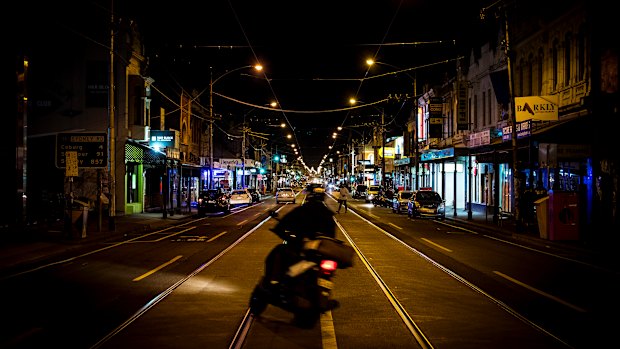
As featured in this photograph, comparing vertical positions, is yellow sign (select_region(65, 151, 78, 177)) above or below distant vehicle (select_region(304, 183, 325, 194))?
above

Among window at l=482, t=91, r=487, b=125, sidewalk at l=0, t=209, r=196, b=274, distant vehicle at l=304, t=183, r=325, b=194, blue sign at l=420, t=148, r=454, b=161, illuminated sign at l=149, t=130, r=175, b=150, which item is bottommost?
sidewalk at l=0, t=209, r=196, b=274

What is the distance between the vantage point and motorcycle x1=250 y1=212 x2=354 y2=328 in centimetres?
833

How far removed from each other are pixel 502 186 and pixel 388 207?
14.5 metres

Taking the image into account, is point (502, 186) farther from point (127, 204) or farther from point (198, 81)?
point (198, 81)

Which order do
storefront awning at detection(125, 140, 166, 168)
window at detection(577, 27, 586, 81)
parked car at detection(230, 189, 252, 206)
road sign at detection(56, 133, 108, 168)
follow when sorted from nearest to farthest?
road sign at detection(56, 133, 108, 168) → window at detection(577, 27, 586, 81) → storefront awning at detection(125, 140, 166, 168) → parked car at detection(230, 189, 252, 206)

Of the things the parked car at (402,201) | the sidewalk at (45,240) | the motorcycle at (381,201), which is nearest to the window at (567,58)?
the parked car at (402,201)

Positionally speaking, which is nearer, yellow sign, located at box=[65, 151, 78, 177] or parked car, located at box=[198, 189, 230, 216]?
yellow sign, located at box=[65, 151, 78, 177]

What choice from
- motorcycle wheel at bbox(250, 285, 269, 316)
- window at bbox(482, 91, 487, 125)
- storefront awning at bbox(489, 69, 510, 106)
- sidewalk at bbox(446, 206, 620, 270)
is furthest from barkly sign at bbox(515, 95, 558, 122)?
motorcycle wheel at bbox(250, 285, 269, 316)

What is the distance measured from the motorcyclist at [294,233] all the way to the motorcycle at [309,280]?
0.09 metres

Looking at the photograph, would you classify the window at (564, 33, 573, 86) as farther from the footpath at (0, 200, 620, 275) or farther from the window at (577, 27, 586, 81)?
the footpath at (0, 200, 620, 275)

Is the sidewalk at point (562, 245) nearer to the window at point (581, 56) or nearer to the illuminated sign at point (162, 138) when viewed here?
the window at point (581, 56)

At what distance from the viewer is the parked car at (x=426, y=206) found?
3491 cm

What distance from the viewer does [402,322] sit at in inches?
333

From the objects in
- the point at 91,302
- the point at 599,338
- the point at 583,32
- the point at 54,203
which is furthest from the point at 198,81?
the point at 599,338
